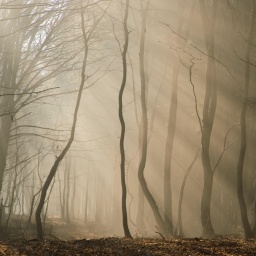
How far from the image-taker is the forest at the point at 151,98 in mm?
10234

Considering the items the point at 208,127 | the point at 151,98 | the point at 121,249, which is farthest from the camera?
the point at 151,98

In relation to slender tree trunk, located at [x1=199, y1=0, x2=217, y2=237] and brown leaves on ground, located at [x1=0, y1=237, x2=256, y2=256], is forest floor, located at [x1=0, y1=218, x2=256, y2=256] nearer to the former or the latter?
brown leaves on ground, located at [x1=0, y1=237, x2=256, y2=256]

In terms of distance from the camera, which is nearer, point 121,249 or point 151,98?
point 121,249

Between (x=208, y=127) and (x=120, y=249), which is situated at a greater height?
(x=208, y=127)

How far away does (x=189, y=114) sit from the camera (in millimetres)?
21188

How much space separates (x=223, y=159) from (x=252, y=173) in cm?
145

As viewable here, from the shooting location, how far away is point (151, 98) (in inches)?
968

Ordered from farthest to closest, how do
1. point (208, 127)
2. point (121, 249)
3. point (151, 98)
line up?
point (151, 98) < point (208, 127) < point (121, 249)

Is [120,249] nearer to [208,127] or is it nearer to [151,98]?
[208,127]

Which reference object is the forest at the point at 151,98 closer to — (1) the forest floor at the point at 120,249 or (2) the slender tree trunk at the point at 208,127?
(2) the slender tree trunk at the point at 208,127

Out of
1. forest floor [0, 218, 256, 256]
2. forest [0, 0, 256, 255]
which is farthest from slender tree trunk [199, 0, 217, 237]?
forest floor [0, 218, 256, 256]

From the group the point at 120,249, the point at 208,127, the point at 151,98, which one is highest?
the point at 151,98

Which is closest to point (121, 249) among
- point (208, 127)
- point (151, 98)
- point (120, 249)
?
point (120, 249)

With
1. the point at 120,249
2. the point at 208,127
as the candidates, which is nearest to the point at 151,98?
the point at 208,127
